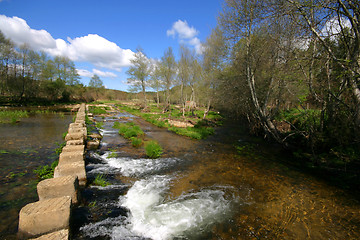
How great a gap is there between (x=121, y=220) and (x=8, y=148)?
7.02 meters

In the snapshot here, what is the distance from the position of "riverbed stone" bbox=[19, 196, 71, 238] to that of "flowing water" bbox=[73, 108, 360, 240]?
0.56 meters

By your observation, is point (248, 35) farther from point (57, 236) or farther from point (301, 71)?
point (57, 236)

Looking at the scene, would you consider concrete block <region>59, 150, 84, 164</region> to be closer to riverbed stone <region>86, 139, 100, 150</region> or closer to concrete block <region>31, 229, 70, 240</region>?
concrete block <region>31, 229, 70, 240</region>

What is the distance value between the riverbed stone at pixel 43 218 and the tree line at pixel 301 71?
6582mm

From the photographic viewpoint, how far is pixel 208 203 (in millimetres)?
4012

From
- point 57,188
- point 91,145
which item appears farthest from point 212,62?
point 57,188

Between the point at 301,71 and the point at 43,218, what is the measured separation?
9.30m

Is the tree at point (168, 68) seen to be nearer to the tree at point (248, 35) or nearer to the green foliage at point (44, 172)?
the tree at point (248, 35)

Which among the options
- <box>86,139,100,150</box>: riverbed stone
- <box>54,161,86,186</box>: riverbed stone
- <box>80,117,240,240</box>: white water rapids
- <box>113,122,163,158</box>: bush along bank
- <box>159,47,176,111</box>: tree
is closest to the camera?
<box>80,117,240,240</box>: white water rapids

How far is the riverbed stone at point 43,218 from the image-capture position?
7.19ft

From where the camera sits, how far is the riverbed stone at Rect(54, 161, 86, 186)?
380 centimetres

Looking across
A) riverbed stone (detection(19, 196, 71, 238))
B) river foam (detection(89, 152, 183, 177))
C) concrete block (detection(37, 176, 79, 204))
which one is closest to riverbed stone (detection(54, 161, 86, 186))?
concrete block (detection(37, 176, 79, 204))

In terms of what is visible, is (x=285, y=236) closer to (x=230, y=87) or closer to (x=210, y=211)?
(x=210, y=211)

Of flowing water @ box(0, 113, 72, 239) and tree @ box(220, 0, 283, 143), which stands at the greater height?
tree @ box(220, 0, 283, 143)
